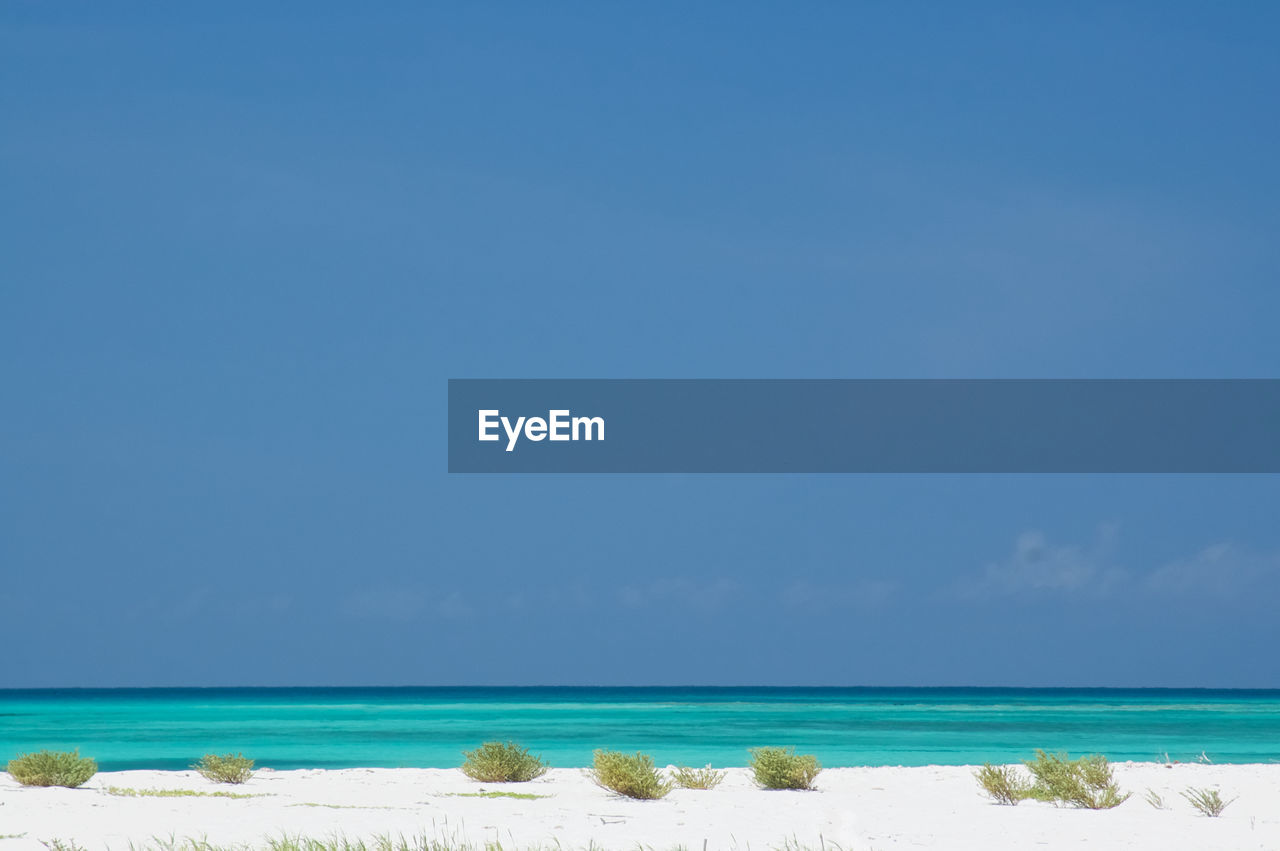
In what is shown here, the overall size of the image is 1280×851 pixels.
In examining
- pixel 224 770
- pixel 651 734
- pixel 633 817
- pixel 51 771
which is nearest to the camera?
pixel 633 817

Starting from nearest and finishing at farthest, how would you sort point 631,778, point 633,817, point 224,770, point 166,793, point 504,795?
point 633,817
point 631,778
point 166,793
point 504,795
point 224,770

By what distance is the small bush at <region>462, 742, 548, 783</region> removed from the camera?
1970 centimetres

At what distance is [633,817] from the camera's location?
14.3m

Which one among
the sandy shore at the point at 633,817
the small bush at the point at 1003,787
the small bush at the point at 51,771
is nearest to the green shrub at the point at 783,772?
the sandy shore at the point at 633,817

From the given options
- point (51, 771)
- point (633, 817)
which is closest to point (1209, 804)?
point (633, 817)

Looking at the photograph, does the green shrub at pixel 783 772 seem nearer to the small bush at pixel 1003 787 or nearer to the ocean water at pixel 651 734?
the small bush at pixel 1003 787

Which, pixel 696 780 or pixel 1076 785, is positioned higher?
pixel 1076 785

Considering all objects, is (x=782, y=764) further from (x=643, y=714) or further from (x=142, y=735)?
(x=643, y=714)

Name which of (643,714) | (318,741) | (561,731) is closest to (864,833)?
(318,741)

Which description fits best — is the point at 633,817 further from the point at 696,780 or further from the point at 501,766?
the point at 501,766

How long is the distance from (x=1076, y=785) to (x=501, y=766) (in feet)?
30.0

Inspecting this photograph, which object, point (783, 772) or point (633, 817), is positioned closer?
point (633, 817)

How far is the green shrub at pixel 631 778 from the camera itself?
16469 millimetres

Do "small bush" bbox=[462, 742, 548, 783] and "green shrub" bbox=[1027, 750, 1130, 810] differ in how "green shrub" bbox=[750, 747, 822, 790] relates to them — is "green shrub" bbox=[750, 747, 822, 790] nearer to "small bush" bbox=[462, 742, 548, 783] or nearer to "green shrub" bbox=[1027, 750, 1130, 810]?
"green shrub" bbox=[1027, 750, 1130, 810]
